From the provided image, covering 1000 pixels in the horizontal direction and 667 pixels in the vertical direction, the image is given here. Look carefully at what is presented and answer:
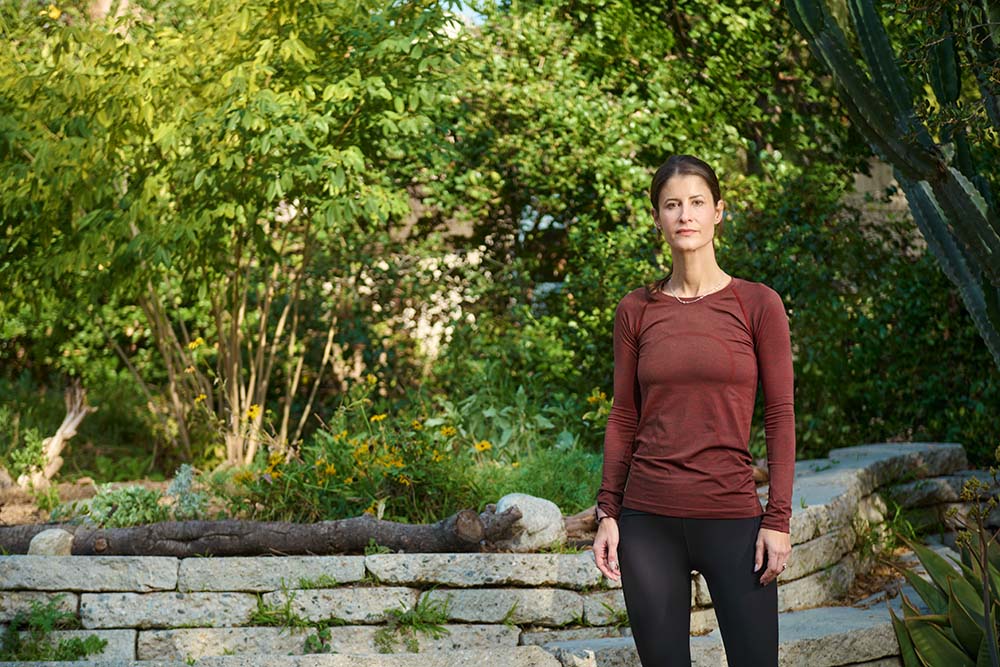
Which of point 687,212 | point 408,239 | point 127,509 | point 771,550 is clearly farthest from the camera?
point 408,239

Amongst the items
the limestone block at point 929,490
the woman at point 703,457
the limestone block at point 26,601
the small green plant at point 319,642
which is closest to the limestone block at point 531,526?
the small green plant at point 319,642

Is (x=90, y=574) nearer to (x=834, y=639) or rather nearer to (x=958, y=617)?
(x=834, y=639)

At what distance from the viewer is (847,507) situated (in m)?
5.44

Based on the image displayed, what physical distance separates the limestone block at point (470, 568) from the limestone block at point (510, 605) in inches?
1.6

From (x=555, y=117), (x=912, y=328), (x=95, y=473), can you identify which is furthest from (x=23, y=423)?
(x=912, y=328)

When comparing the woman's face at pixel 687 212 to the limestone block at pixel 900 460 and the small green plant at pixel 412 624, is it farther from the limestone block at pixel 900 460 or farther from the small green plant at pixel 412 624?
Result: the limestone block at pixel 900 460

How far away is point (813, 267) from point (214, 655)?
14.3 ft

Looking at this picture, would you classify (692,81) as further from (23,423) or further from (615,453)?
(615,453)

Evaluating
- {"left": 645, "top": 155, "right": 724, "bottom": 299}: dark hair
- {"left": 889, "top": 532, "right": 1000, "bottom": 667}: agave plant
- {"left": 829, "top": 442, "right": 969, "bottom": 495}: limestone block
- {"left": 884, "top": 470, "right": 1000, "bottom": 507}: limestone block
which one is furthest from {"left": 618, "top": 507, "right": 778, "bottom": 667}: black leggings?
{"left": 884, "top": 470, "right": 1000, "bottom": 507}: limestone block

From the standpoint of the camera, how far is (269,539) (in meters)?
4.74

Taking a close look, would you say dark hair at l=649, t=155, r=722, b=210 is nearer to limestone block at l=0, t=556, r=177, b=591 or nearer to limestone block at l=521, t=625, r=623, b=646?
limestone block at l=521, t=625, r=623, b=646

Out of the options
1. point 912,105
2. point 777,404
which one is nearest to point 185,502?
point 777,404

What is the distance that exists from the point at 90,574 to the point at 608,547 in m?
2.68

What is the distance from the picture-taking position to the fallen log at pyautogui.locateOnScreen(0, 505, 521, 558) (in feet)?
15.4
